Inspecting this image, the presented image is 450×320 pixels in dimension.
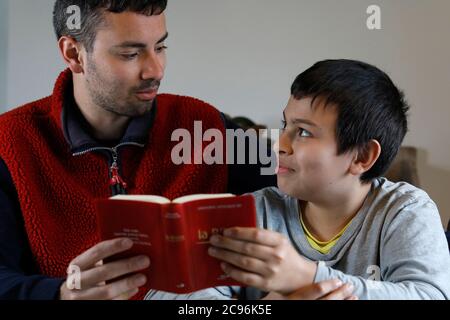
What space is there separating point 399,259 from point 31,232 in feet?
2.58

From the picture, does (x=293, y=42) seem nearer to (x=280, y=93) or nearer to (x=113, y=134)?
(x=280, y=93)

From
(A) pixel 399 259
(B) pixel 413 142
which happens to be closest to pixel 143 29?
(A) pixel 399 259

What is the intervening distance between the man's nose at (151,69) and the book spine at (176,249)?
1.85 feet

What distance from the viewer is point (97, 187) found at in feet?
4.41

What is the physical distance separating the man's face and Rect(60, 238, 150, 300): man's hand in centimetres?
51

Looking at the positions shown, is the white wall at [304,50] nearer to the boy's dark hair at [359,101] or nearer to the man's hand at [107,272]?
the boy's dark hair at [359,101]

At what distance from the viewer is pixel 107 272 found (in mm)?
955

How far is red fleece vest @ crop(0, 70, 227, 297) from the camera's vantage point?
4.19 feet

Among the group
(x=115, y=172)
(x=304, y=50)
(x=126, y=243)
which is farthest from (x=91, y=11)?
(x=304, y=50)

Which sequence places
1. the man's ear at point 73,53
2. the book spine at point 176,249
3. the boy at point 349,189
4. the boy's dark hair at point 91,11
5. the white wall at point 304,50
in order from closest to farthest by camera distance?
1. the book spine at point 176,249
2. the boy at point 349,189
3. the boy's dark hair at point 91,11
4. the man's ear at point 73,53
5. the white wall at point 304,50

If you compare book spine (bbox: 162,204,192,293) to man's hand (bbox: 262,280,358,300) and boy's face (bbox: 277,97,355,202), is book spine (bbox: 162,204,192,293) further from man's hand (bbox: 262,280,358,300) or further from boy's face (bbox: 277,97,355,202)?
boy's face (bbox: 277,97,355,202)

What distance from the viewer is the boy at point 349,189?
1.12 m

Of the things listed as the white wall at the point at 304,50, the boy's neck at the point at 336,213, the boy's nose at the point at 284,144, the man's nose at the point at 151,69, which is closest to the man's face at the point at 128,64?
the man's nose at the point at 151,69
